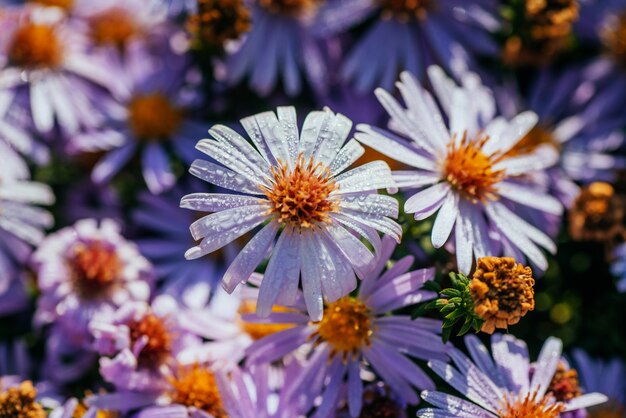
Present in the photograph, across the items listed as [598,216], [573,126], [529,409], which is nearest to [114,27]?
[573,126]

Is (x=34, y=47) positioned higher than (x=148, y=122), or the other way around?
(x=34, y=47)

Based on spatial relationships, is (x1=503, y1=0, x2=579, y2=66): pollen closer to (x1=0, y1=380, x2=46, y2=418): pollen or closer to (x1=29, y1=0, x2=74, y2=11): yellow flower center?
(x1=29, y1=0, x2=74, y2=11): yellow flower center

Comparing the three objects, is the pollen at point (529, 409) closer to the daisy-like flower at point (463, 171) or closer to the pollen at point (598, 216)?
the daisy-like flower at point (463, 171)

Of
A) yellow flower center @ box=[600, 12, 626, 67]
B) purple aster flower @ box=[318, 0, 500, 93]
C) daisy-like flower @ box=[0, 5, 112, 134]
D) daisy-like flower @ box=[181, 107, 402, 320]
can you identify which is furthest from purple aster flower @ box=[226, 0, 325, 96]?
yellow flower center @ box=[600, 12, 626, 67]

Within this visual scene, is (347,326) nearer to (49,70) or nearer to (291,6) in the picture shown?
(291,6)

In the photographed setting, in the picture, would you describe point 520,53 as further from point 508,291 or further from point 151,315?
point 151,315

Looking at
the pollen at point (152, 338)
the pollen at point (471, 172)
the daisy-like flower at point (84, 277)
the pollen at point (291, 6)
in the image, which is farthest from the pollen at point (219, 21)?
the pollen at point (152, 338)

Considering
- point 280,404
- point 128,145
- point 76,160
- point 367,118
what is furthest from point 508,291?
point 76,160
